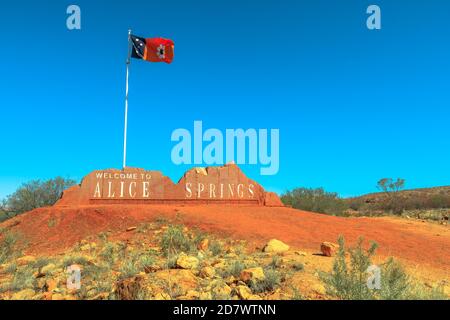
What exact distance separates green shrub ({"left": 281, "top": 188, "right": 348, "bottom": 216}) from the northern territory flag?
13252 millimetres

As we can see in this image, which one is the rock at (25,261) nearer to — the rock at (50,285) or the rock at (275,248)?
the rock at (50,285)

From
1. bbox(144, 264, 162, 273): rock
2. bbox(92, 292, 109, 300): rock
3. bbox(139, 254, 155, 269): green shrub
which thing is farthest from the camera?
bbox(139, 254, 155, 269): green shrub

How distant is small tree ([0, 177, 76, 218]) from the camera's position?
70.7ft

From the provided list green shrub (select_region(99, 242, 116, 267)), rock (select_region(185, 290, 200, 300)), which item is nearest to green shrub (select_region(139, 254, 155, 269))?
green shrub (select_region(99, 242, 116, 267))

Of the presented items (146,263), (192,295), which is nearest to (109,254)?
(146,263)

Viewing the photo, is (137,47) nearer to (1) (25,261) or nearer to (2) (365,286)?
(1) (25,261)

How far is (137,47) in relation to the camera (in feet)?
71.5

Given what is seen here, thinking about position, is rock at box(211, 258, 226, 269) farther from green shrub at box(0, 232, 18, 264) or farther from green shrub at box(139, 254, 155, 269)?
green shrub at box(0, 232, 18, 264)

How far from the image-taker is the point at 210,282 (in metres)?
6.24

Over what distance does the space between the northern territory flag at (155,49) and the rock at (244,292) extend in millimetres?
18852

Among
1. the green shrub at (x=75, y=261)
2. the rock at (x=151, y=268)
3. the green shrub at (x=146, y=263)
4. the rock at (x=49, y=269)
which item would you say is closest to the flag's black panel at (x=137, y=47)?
the green shrub at (x=75, y=261)
